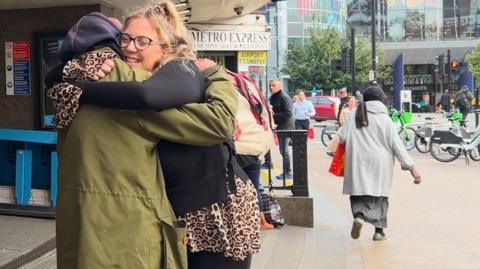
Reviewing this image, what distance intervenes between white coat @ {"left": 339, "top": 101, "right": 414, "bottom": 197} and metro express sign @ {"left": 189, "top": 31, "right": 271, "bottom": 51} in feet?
17.3

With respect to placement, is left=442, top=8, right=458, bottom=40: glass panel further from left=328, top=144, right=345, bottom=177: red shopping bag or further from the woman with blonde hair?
the woman with blonde hair

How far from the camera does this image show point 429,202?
915 centimetres

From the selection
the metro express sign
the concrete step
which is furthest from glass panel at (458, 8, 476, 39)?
the concrete step

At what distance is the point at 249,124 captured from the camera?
367cm

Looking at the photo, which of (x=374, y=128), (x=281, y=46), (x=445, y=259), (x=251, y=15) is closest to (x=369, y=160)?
(x=374, y=128)

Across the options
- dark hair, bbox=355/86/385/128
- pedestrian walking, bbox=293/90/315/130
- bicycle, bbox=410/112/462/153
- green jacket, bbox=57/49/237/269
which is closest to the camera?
green jacket, bbox=57/49/237/269

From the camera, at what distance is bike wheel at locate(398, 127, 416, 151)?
17469 millimetres

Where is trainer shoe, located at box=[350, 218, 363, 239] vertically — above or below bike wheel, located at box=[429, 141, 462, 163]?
below

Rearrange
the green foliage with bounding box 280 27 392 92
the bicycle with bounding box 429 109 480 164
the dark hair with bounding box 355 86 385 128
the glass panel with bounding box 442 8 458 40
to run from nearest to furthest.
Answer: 1. the dark hair with bounding box 355 86 385 128
2. the bicycle with bounding box 429 109 480 164
3. the green foliage with bounding box 280 27 392 92
4. the glass panel with bounding box 442 8 458 40

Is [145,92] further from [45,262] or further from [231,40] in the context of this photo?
[231,40]

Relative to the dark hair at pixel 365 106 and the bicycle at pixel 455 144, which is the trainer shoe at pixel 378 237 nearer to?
the dark hair at pixel 365 106

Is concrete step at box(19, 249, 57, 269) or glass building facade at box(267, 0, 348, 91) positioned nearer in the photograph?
concrete step at box(19, 249, 57, 269)

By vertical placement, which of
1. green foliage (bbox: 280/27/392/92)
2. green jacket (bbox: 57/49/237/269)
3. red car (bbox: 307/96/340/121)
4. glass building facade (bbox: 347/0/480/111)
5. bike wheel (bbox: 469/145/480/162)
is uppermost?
glass building facade (bbox: 347/0/480/111)

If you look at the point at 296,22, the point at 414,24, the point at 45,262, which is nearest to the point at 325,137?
the point at 45,262
